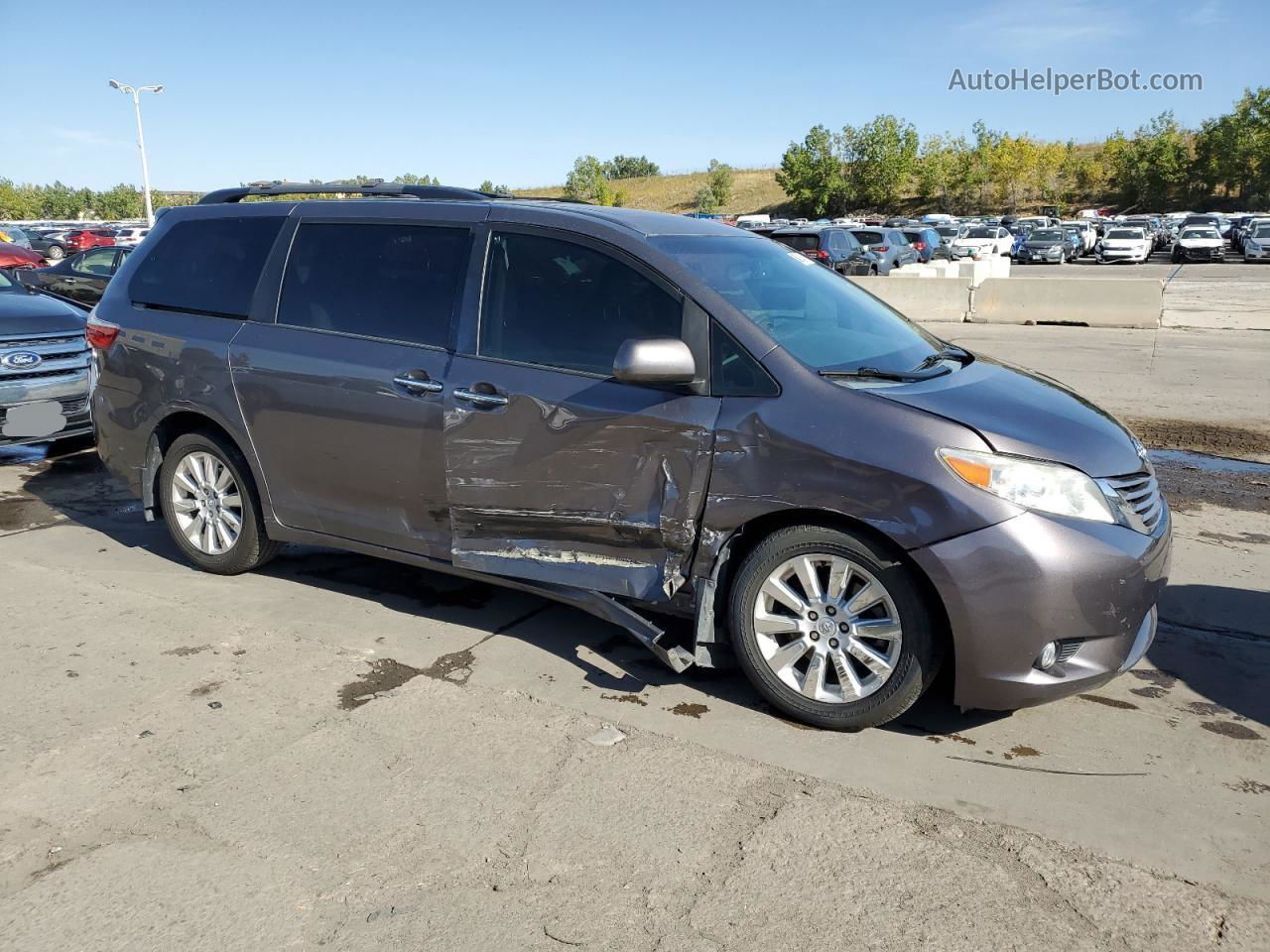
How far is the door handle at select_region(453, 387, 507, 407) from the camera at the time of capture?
4.31 m

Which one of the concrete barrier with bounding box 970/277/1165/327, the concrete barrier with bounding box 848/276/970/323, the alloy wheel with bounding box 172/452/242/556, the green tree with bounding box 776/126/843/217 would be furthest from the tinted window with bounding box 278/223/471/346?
the green tree with bounding box 776/126/843/217

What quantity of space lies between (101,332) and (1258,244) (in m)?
41.9

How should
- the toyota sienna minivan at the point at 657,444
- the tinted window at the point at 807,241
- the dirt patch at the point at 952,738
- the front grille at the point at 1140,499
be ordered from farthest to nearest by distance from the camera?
1. the tinted window at the point at 807,241
2. the dirt patch at the point at 952,738
3. the front grille at the point at 1140,499
4. the toyota sienna minivan at the point at 657,444

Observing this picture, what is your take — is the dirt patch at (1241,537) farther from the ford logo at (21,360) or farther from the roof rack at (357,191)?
the ford logo at (21,360)

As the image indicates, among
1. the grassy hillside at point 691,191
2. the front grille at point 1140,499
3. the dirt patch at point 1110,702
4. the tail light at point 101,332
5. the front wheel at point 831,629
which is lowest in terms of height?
the dirt patch at point 1110,702

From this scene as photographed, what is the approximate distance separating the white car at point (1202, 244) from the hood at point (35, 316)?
40.2m

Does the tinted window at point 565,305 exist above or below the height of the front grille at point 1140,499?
above

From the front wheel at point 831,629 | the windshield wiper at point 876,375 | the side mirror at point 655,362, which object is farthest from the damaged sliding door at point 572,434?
the windshield wiper at point 876,375

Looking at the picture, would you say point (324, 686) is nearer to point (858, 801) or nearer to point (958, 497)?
point (858, 801)

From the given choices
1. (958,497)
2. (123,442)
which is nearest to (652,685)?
(958,497)

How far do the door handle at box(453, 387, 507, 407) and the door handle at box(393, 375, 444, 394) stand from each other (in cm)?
10

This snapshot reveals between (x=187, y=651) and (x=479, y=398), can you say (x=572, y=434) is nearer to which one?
(x=479, y=398)

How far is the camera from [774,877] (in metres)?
2.93

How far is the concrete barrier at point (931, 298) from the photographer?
1867cm
